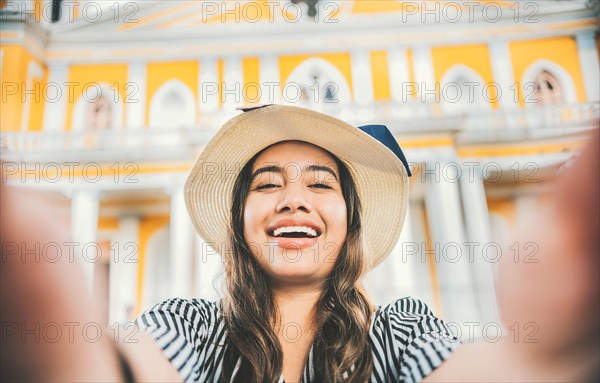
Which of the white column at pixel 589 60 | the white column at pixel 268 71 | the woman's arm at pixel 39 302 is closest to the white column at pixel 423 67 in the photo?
the white column at pixel 268 71

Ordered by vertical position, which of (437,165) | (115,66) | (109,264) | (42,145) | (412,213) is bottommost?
(109,264)

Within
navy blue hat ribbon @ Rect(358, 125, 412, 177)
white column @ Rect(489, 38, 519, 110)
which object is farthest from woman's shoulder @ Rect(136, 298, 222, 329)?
white column @ Rect(489, 38, 519, 110)

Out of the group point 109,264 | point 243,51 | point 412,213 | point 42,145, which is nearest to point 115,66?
point 243,51

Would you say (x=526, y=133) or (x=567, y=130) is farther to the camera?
(x=526, y=133)

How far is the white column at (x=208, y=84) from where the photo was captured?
409 cm

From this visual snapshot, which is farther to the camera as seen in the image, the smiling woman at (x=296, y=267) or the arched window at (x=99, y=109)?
the arched window at (x=99, y=109)

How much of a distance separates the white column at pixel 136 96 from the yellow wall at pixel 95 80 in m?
0.04

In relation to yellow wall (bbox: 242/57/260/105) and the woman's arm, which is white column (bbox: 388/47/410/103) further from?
the woman's arm

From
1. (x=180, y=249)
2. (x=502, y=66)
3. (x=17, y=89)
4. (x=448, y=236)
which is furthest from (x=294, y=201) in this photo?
(x=502, y=66)

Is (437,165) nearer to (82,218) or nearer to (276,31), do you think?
(276,31)

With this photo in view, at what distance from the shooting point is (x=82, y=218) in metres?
3.27

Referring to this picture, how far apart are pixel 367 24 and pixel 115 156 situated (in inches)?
87.6

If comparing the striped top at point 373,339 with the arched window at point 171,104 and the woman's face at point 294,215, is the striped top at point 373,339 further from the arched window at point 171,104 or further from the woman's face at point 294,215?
the arched window at point 171,104

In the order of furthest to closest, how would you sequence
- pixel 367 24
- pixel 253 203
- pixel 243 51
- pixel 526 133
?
pixel 243 51
pixel 367 24
pixel 526 133
pixel 253 203
